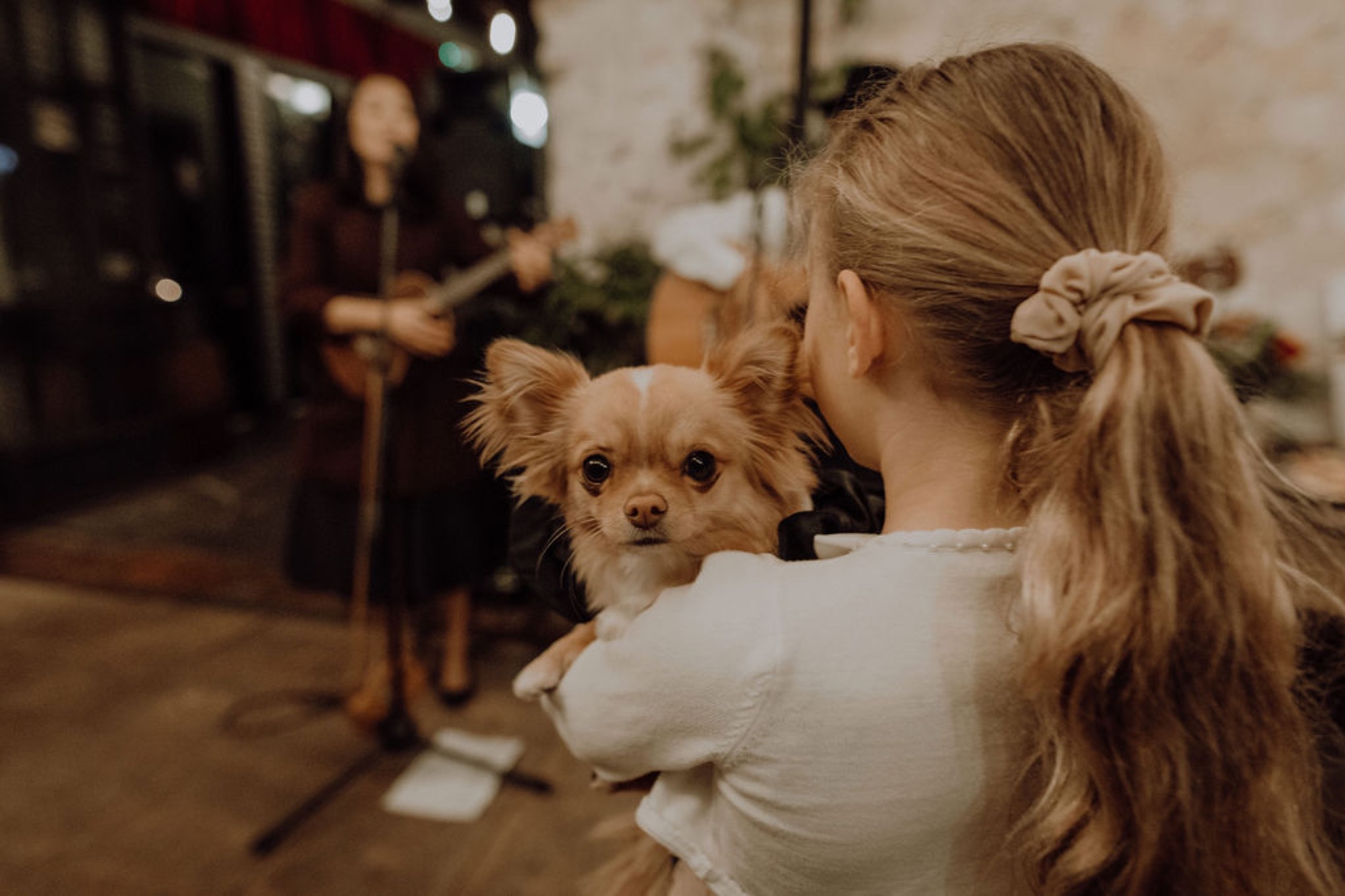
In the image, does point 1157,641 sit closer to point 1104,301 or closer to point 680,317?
point 1104,301

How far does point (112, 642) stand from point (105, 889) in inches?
64.3

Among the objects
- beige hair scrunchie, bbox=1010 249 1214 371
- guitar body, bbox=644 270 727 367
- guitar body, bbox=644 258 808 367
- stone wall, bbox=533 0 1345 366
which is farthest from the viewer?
stone wall, bbox=533 0 1345 366

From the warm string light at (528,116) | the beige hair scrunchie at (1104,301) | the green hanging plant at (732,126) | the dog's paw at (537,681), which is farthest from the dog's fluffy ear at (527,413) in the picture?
the green hanging plant at (732,126)

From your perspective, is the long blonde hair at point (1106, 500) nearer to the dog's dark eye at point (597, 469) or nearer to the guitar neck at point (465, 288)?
the dog's dark eye at point (597, 469)

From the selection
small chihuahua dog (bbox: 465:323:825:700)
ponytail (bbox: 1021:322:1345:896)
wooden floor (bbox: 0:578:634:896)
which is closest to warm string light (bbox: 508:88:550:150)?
wooden floor (bbox: 0:578:634:896)

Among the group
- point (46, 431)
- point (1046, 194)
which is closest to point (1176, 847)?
point (1046, 194)

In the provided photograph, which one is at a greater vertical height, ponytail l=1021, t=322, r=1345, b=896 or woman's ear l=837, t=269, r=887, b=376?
woman's ear l=837, t=269, r=887, b=376

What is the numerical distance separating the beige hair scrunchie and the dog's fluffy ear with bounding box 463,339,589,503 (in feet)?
1.62

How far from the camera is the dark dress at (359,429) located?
7.72 ft

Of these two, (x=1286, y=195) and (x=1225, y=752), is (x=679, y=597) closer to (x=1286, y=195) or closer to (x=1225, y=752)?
(x=1225, y=752)

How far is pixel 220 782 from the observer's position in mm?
2490

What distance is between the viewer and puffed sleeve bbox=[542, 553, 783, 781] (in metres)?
0.67

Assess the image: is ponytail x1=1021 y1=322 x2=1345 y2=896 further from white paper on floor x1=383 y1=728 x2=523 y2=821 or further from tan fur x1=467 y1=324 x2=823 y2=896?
white paper on floor x1=383 y1=728 x2=523 y2=821

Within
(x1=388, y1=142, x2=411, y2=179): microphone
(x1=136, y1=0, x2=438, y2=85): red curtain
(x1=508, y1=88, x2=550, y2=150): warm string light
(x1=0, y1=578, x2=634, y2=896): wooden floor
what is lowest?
(x1=0, y1=578, x2=634, y2=896): wooden floor
